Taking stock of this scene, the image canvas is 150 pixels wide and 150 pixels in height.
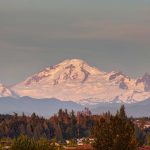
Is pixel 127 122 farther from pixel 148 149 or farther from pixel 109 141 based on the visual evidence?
pixel 148 149

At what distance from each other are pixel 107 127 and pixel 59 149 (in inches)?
2055

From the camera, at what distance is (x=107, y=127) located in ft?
359

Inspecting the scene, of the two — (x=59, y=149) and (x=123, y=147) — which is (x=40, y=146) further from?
(x=59, y=149)

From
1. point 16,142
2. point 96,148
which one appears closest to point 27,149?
point 16,142

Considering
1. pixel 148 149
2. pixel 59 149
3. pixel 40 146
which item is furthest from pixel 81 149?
pixel 40 146

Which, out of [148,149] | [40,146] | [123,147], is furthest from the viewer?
[148,149]

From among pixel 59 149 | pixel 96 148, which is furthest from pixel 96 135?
pixel 59 149

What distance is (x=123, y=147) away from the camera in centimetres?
10862

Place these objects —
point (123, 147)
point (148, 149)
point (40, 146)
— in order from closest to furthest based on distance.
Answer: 1. point (123, 147)
2. point (40, 146)
3. point (148, 149)

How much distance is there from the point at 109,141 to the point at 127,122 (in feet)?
16.4

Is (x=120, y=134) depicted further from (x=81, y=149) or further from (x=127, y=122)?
(x=81, y=149)

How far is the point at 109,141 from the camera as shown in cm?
10894

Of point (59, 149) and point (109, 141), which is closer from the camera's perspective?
point (109, 141)

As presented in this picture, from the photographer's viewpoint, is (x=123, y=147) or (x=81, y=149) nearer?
(x=123, y=147)
